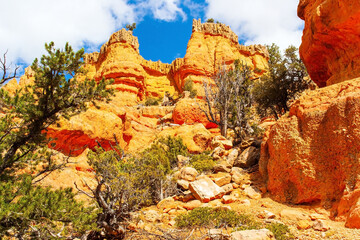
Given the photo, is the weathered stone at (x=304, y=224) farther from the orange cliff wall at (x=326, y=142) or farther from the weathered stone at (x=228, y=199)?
the weathered stone at (x=228, y=199)

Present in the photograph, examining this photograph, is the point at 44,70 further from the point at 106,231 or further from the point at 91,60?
the point at 91,60

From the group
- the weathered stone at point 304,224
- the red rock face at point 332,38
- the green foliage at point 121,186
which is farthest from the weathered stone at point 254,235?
the red rock face at point 332,38

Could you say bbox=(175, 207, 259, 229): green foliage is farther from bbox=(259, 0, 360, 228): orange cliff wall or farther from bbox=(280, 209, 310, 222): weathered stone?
bbox=(259, 0, 360, 228): orange cliff wall

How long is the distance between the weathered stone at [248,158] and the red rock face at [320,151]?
1845 mm

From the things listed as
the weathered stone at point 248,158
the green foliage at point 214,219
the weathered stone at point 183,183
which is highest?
the weathered stone at point 248,158

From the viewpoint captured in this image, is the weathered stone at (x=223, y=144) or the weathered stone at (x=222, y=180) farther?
the weathered stone at (x=223, y=144)

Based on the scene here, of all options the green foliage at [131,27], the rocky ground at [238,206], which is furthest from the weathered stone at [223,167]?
the green foliage at [131,27]

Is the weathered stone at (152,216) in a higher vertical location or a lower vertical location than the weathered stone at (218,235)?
higher

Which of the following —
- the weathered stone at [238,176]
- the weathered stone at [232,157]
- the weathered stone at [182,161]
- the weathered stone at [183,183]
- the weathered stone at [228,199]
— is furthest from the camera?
the weathered stone at [182,161]

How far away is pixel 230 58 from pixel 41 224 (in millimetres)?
46212

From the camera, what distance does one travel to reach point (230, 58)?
47.0 meters

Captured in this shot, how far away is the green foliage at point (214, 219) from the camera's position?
243 inches

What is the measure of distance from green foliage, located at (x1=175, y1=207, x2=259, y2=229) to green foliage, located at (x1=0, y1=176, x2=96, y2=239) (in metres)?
2.60

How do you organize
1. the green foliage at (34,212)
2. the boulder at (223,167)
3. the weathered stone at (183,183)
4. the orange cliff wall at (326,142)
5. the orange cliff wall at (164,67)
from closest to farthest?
the green foliage at (34,212), the orange cliff wall at (326,142), the weathered stone at (183,183), the boulder at (223,167), the orange cliff wall at (164,67)
